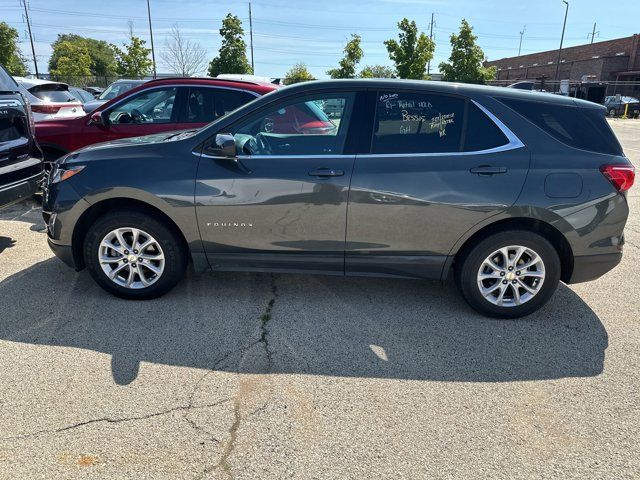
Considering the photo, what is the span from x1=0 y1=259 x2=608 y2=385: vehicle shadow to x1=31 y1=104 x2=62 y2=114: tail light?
5.26m

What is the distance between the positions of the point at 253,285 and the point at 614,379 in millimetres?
2859

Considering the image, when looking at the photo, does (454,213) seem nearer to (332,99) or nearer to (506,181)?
(506,181)

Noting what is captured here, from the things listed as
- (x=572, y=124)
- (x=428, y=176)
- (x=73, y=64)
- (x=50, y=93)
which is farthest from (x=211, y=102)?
(x=73, y=64)

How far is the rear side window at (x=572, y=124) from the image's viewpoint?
142 inches

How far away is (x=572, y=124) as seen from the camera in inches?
144

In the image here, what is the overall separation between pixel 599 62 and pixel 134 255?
53436mm

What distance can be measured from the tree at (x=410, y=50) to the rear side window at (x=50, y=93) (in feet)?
78.1

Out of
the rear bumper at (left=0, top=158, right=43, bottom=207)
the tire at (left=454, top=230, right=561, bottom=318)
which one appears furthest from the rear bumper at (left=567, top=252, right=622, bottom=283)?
the rear bumper at (left=0, top=158, right=43, bottom=207)

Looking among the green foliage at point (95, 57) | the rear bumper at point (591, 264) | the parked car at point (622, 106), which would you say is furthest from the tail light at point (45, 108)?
the green foliage at point (95, 57)

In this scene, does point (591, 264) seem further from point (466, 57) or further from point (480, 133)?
point (466, 57)

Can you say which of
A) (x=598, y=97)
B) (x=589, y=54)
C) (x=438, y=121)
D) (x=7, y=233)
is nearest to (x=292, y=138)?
(x=438, y=121)

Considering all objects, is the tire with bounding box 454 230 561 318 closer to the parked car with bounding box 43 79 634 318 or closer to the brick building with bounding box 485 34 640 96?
the parked car with bounding box 43 79 634 318

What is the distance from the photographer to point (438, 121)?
3662 mm

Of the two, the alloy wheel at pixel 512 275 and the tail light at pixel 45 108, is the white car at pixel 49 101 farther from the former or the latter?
the alloy wheel at pixel 512 275
